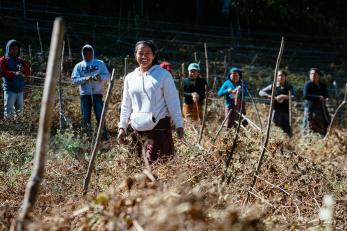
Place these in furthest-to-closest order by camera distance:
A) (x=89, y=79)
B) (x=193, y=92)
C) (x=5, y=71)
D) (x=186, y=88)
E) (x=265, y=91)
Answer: (x=265, y=91)
(x=186, y=88)
(x=193, y=92)
(x=5, y=71)
(x=89, y=79)

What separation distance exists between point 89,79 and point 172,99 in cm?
335

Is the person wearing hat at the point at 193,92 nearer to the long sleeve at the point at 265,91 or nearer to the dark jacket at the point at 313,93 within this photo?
the long sleeve at the point at 265,91

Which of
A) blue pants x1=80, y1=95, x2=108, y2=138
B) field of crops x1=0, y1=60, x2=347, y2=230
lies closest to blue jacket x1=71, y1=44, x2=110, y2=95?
blue pants x1=80, y1=95, x2=108, y2=138

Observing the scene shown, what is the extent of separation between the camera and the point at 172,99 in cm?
460

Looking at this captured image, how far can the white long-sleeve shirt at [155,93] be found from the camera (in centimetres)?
455

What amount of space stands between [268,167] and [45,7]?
13.2 metres

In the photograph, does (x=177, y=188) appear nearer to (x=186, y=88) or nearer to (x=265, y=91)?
(x=186, y=88)

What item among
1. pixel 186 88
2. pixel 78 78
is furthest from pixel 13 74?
pixel 186 88

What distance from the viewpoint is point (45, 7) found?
54.3 ft

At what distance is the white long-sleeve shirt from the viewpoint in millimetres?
4551

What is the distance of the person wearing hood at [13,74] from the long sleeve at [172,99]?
3.87m

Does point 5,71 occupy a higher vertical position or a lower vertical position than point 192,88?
higher

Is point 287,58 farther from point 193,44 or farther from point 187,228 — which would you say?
point 187,228

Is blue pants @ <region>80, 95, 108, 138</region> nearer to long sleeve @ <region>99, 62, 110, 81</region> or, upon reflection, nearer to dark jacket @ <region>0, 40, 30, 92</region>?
long sleeve @ <region>99, 62, 110, 81</region>
